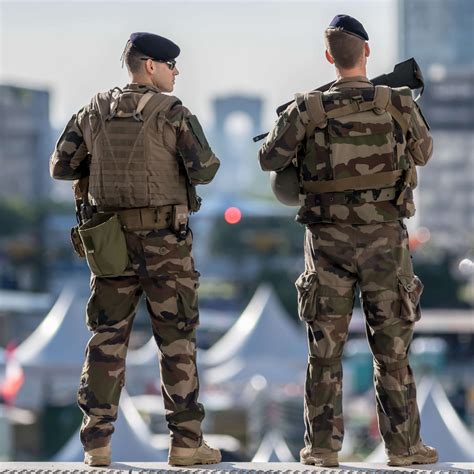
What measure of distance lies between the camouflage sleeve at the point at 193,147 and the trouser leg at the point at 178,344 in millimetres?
477

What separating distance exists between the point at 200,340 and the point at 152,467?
214 feet

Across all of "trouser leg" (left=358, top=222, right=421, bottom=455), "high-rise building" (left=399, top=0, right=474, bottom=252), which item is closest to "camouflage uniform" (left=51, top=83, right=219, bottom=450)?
"trouser leg" (left=358, top=222, right=421, bottom=455)

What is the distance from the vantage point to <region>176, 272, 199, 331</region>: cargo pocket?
7586 millimetres

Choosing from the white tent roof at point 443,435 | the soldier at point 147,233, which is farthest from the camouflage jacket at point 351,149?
the white tent roof at point 443,435

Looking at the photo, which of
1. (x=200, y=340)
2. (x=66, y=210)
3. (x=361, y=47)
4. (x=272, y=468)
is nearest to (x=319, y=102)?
(x=361, y=47)

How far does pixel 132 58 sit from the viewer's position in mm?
7625

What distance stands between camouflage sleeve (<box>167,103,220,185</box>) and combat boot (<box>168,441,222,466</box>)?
1229 millimetres

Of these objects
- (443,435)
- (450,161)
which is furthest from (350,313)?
(450,161)

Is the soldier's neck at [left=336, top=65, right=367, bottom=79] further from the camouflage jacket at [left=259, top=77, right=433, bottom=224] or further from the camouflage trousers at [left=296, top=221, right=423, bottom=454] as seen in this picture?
the camouflage trousers at [left=296, top=221, right=423, bottom=454]

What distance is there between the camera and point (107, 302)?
768 centimetres

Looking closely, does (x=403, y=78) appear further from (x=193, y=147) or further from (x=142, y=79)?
(x=142, y=79)

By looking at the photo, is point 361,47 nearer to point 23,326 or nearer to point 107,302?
point 107,302

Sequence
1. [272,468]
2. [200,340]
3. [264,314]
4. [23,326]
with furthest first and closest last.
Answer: [23,326], [200,340], [264,314], [272,468]

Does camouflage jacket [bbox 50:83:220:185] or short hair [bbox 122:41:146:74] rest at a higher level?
short hair [bbox 122:41:146:74]
